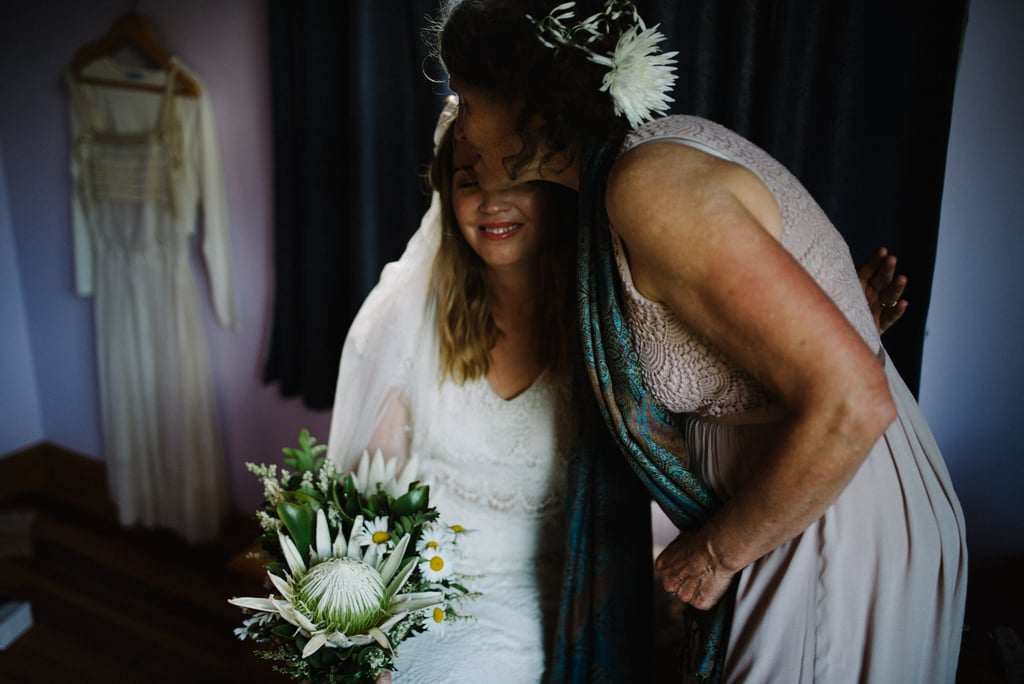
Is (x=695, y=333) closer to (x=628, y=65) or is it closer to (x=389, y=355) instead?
(x=628, y=65)

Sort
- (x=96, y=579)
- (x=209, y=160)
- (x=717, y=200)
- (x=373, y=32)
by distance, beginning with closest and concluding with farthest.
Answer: (x=717, y=200) → (x=373, y=32) → (x=209, y=160) → (x=96, y=579)

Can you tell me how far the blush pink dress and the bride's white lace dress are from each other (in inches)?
20.9

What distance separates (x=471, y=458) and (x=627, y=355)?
59cm

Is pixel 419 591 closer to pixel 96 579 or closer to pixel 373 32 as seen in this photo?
pixel 373 32

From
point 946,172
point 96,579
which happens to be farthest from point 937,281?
point 96,579

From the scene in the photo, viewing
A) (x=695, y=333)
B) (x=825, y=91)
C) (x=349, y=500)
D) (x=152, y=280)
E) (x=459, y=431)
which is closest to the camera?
(x=695, y=333)

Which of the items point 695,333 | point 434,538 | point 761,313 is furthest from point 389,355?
point 761,313

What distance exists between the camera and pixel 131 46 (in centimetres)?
254

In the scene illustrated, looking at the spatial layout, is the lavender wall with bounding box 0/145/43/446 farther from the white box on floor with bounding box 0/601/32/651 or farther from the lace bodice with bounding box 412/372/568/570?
the lace bodice with bounding box 412/372/568/570

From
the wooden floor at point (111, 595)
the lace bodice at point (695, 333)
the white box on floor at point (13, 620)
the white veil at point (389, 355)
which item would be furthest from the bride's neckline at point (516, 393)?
Result: the white box on floor at point (13, 620)

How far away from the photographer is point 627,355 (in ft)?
3.10

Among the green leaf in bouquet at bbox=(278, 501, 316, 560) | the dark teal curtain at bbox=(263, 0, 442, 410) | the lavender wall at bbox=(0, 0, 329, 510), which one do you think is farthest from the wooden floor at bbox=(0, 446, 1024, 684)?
the dark teal curtain at bbox=(263, 0, 442, 410)

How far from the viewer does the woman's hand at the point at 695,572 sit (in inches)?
35.7

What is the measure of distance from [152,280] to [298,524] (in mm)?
1861
